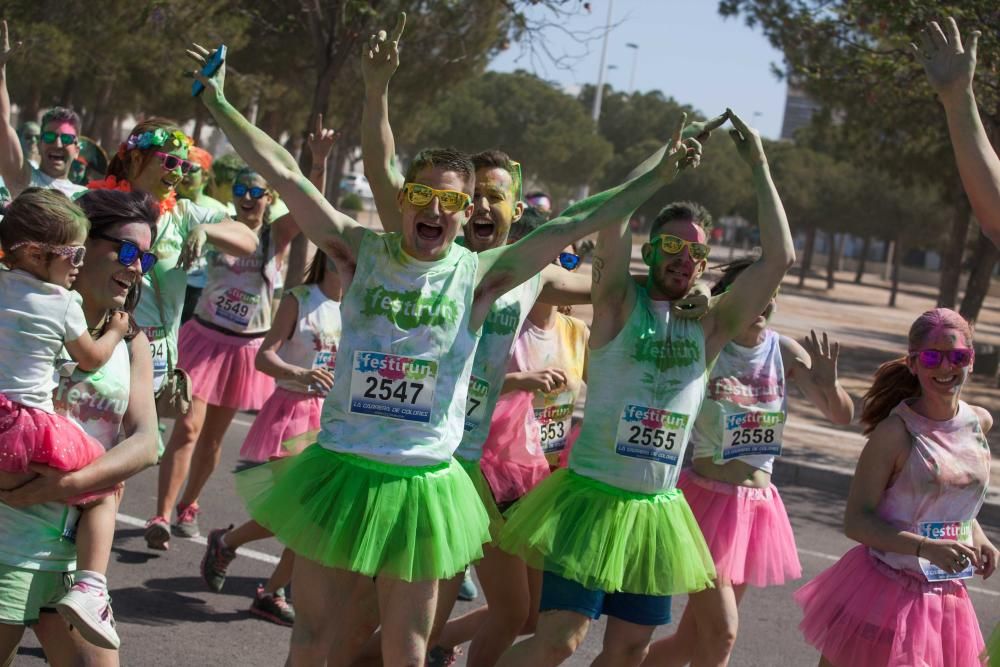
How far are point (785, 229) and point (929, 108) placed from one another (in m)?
15.6

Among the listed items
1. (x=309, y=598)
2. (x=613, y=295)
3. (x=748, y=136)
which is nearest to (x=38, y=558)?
(x=309, y=598)

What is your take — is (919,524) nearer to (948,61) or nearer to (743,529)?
(743,529)

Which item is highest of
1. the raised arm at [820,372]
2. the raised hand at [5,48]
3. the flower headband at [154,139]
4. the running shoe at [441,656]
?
the raised hand at [5,48]

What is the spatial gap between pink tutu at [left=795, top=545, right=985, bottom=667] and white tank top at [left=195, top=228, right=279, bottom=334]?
13.2 feet

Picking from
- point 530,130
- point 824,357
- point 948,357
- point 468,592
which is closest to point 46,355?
point 948,357

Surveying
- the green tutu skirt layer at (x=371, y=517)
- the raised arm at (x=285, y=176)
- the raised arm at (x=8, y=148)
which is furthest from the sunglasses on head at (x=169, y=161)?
the green tutu skirt layer at (x=371, y=517)

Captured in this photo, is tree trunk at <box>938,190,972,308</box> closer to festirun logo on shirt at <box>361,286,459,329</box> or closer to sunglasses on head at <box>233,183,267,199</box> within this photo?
sunglasses on head at <box>233,183,267,199</box>

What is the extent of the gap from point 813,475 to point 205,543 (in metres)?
6.25

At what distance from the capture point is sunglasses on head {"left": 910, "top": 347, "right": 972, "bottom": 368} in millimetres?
4598

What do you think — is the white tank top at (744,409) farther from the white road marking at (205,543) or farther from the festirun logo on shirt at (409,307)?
the white road marking at (205,543)

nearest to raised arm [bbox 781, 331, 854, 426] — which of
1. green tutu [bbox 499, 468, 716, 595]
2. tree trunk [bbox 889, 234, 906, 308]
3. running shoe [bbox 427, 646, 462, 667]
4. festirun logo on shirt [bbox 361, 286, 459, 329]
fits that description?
green tutu [bbox 499, 468, 716, 595]

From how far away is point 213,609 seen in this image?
20.7ft

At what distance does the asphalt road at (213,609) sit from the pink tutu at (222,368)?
823mm

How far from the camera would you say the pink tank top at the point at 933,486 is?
15.1 ft
